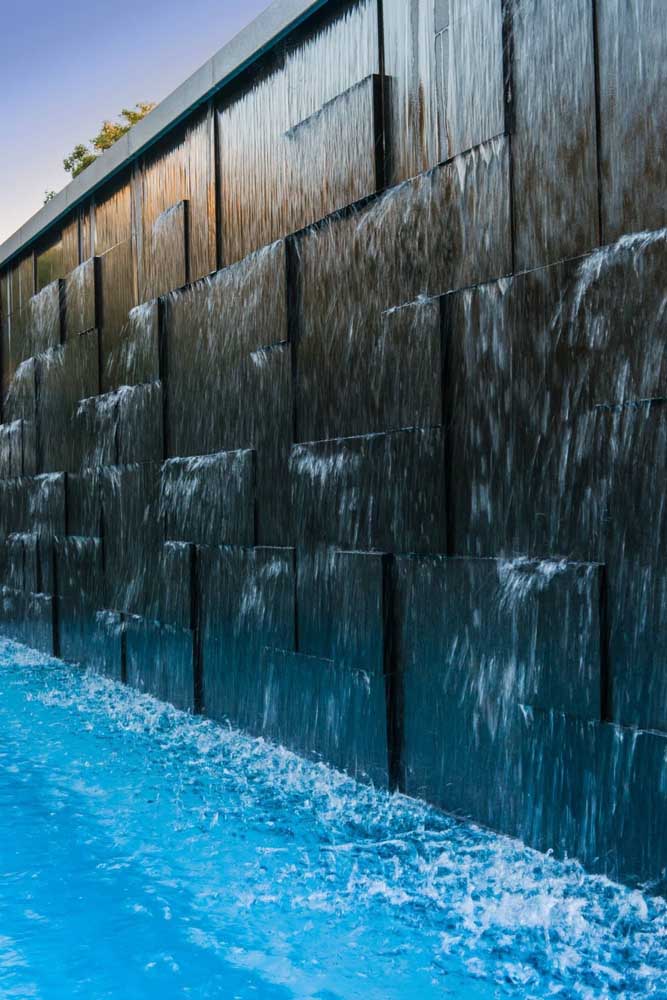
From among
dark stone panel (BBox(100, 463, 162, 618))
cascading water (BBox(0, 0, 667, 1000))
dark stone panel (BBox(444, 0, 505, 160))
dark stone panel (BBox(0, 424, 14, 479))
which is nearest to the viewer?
cascading water (BBox(0, 0, 667, 1000))

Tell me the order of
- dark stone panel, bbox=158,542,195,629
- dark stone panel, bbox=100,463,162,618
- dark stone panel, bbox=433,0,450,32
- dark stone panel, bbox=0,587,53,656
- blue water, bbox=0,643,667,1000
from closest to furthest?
1. blue water, bbox=0,643,667,1000
2. dark stone panel, bbox=433,0,450,32
3. dark stone panel, bbox=158,542,195,629
4. dark stone panel, bbox=100,463,162,618
5. dark stone panel, bbox=0,587,53,656

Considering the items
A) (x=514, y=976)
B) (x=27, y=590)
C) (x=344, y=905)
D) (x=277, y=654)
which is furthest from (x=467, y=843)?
(x=27, y=590)

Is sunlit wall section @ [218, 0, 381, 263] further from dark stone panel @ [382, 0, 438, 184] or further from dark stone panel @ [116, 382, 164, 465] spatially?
dark stone panel @ [116, 382, 164, 465]

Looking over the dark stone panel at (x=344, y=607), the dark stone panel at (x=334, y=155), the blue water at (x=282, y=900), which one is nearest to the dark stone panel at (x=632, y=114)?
the dark stone panel at (x=334, y=155)

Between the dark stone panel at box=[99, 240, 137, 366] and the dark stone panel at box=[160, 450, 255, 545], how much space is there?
1.30 m

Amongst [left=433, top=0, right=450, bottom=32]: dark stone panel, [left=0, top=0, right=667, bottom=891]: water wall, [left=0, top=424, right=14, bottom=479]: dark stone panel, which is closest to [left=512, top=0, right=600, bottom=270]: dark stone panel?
[left=0, top=0, right=667, bottom=891]: water wall

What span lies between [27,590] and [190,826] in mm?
5455

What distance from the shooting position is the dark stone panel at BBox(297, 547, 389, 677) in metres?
4.12

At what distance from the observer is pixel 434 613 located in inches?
152

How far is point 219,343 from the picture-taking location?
5477 millimetres

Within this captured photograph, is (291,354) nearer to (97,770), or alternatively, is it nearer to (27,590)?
(97,770)

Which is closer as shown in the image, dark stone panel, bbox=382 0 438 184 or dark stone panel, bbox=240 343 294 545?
dark stone panel, bbox=382 0 438 184

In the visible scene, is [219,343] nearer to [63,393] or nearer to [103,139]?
[63,393]

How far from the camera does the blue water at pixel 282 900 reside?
260 centimetres
